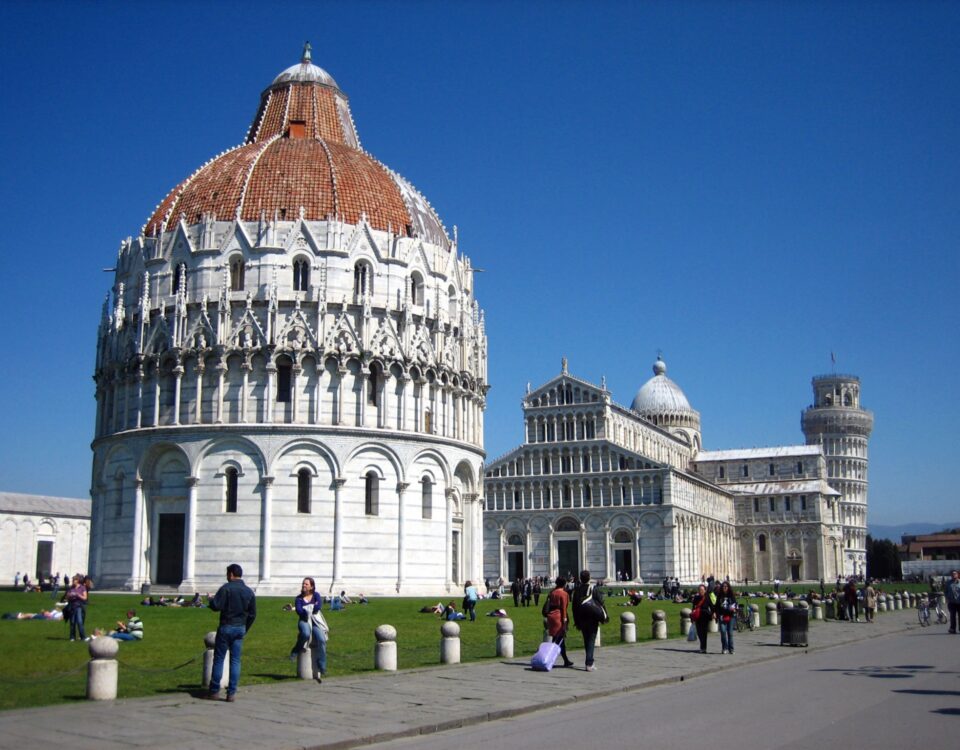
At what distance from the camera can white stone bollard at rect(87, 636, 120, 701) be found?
1485 centimetres

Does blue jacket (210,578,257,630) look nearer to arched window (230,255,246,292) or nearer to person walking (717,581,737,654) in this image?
person walking (717,581,737,654)

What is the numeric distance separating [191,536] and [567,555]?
187 feet

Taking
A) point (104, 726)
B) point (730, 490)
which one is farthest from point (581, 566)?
point (104, 726)

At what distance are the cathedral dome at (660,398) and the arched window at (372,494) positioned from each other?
8794 centimetres

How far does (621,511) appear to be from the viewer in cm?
9975

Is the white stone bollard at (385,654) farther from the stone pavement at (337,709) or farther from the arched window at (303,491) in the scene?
the arched window at (303,491)

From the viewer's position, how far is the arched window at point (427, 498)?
176ft

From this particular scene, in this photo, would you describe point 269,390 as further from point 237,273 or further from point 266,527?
point 237,273

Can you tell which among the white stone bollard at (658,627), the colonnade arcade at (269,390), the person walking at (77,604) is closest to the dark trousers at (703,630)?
the white stone bollard at (658,627)

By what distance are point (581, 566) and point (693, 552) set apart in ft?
39.6

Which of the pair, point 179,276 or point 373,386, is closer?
point 373,386

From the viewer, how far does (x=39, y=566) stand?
93.4 m

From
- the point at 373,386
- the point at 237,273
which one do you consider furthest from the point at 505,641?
the point at 237,273

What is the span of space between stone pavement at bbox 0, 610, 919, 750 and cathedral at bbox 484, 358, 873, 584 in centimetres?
7773
